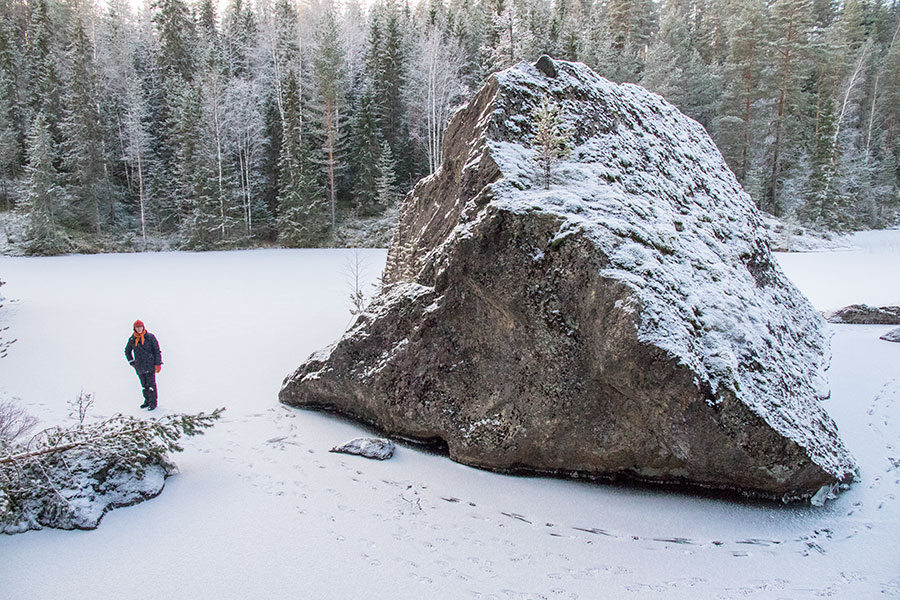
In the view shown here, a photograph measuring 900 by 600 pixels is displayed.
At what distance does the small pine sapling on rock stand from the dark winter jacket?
5.82m

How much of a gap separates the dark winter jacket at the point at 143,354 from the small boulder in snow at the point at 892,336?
41.7ft

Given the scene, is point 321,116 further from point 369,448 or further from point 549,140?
point 369,448

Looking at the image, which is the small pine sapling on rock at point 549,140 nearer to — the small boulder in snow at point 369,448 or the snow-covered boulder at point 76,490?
the small boulder in snow at point 369,448

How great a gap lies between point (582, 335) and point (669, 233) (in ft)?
5.74

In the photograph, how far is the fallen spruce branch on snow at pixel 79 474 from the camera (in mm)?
4117

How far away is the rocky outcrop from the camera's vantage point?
1063 cm

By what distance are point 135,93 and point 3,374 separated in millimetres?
29735

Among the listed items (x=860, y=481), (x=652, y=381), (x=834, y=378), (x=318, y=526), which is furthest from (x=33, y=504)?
(x=834, y=378)

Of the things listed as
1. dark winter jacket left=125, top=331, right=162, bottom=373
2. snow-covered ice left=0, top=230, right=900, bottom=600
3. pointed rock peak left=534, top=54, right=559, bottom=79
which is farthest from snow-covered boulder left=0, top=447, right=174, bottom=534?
pointed rock peak left=534, top=54, right=559, bottom=79

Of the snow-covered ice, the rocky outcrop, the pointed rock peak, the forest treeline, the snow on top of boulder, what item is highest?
the forest treeline

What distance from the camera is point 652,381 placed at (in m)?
4.41

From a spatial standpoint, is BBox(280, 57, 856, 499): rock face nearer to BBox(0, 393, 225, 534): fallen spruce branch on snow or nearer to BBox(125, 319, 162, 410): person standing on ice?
BBox(125, 319, 162, 410): person standing on ice

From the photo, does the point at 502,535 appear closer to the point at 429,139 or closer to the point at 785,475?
the point at 785,475

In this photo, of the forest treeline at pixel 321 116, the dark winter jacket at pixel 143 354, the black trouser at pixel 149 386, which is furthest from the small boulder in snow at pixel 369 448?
the forest treeline at pixel 321 116
